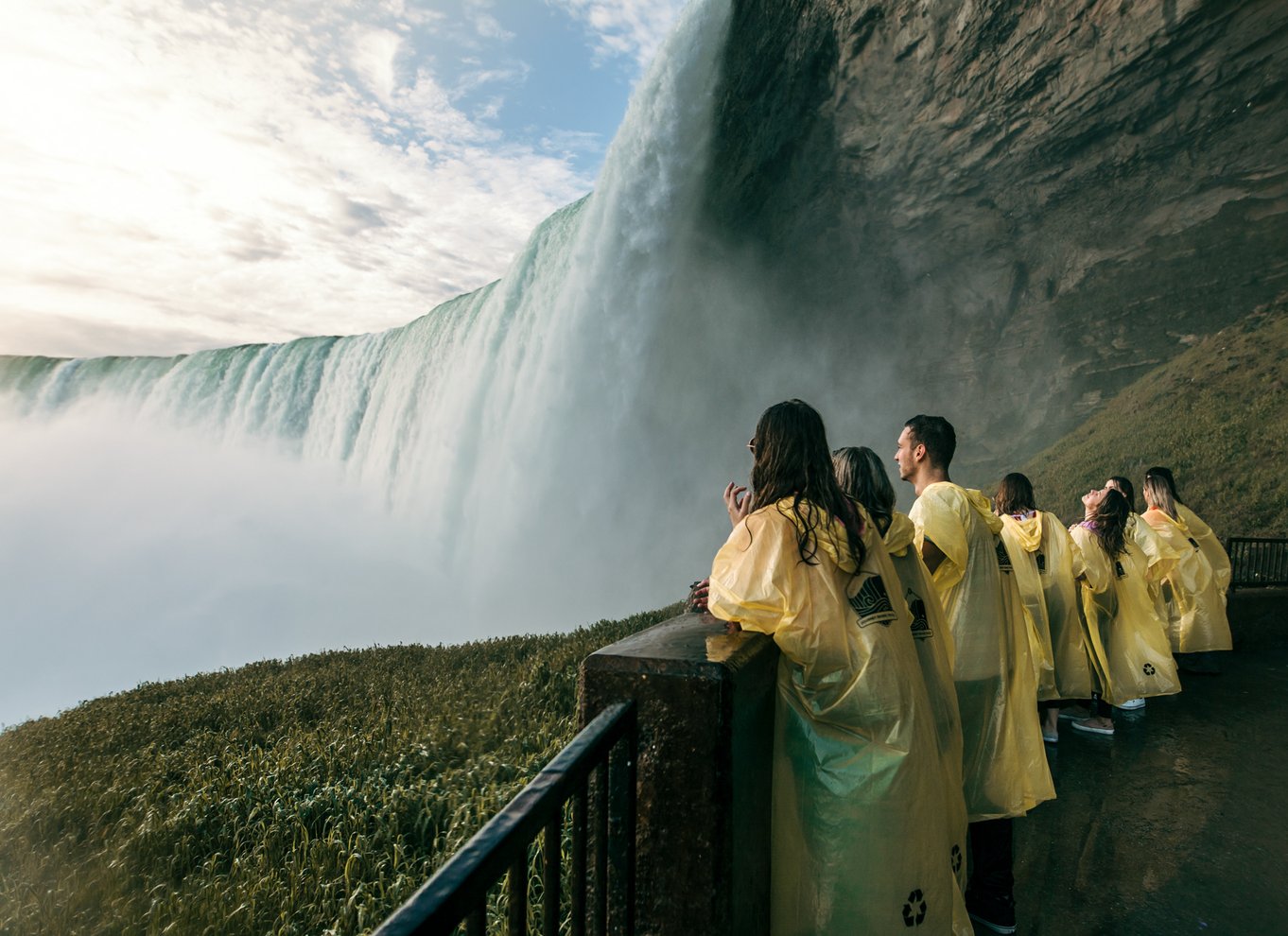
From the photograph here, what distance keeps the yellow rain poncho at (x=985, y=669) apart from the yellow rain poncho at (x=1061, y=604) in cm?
198

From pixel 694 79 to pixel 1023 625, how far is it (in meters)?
21.1

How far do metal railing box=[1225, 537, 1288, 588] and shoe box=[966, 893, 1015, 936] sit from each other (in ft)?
27.0

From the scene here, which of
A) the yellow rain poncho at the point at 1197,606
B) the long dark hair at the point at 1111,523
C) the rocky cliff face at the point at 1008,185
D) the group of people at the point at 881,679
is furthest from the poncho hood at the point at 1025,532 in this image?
the rocky cliff face at the point at 1008,185

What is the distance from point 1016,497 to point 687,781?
4.17m

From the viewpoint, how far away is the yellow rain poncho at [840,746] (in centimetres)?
204

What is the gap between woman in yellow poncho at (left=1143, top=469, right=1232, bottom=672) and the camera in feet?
23.9

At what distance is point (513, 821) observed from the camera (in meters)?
1.17

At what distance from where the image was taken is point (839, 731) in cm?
214

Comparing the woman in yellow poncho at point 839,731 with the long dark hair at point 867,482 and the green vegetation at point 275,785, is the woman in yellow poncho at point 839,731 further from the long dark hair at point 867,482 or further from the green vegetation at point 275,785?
the green vegetation at point 275,785

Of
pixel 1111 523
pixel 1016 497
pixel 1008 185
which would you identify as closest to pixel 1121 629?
pixel 1111 523

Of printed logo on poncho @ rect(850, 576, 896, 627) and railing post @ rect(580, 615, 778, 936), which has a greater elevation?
printed logo on poncho @ rect(850, 576, 896, 627)

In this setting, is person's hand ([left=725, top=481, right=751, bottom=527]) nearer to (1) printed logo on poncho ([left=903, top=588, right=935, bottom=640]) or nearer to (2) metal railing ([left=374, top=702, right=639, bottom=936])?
(1) printed logo on poncho ([left=903, top=588, right=935, bottom=640])

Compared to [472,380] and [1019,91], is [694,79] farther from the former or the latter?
[472,380]

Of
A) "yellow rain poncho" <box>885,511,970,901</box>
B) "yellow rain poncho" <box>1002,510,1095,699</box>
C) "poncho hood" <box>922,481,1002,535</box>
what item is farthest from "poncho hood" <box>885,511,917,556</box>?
"yellow rain poncho" <box>1002,510,1095,699</box>
